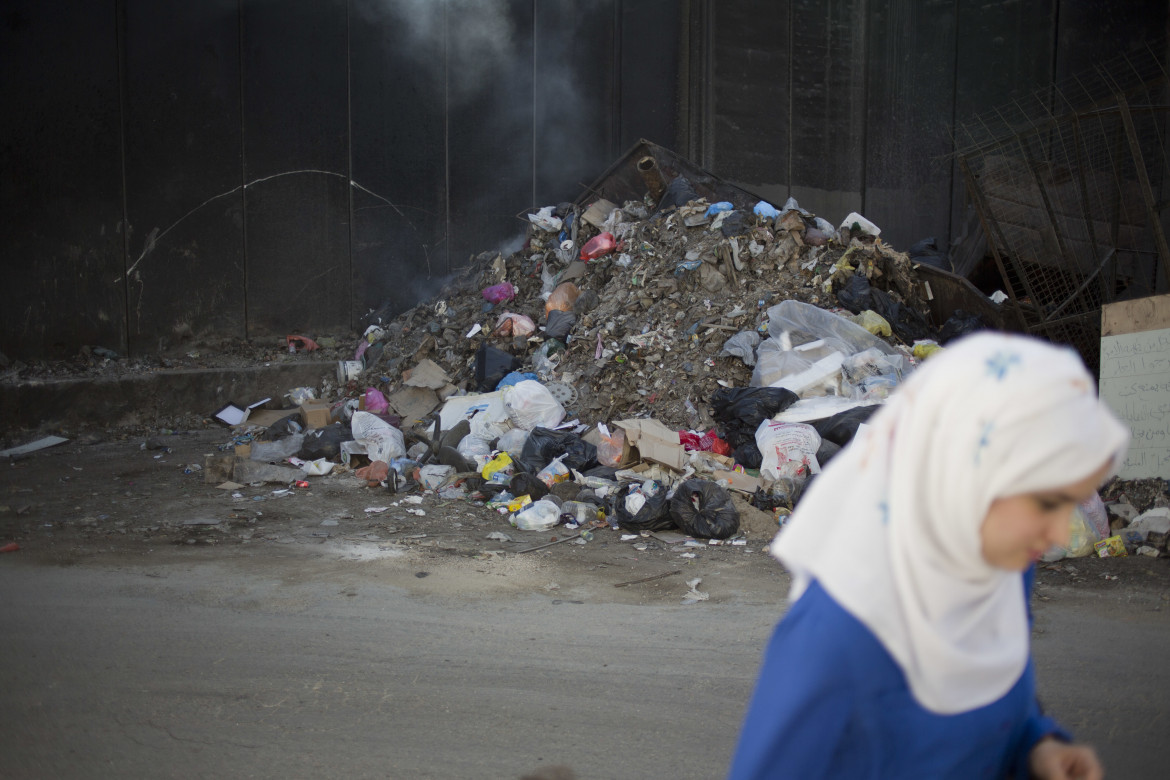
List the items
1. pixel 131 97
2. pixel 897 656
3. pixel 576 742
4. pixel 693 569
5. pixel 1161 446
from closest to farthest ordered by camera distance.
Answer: pixel 897 656, pixel 576 742, pixel 693 569, pixel 1161 446, pixel 131 97

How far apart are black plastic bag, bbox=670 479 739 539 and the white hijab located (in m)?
4.03

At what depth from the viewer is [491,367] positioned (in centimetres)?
791

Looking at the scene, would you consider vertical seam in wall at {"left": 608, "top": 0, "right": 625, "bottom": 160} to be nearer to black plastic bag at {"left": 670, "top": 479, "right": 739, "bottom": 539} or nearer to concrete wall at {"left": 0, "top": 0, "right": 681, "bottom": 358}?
concrete wall at {"left": 0, "top": 0, "right": 681, "bottom": 358}

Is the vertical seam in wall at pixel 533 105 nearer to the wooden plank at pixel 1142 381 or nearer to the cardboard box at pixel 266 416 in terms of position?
the cardboard box at pixel 266 416

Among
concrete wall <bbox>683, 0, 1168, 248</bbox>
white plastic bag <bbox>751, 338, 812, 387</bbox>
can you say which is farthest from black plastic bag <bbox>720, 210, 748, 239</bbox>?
concrete wall <bbox>683, 0, 1168, 248</bbox>

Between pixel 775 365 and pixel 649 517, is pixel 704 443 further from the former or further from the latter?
pixel 649 517

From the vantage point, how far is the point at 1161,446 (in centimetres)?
547

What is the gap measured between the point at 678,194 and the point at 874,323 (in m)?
2.47

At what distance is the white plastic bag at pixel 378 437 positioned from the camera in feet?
22.4

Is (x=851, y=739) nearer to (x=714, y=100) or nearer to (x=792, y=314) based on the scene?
(x=792, y=314)

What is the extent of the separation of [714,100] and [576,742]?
8880mm

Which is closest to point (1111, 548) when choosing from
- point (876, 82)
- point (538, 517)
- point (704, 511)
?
point (704, 511)

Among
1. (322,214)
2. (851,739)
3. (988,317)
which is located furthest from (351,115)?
(851,739)

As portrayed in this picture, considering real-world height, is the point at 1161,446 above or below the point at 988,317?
below
